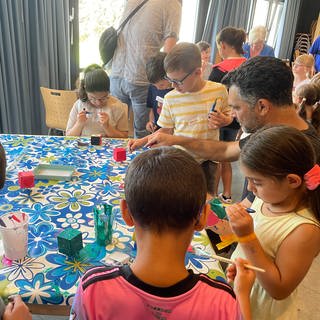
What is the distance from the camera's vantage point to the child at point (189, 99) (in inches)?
67.8

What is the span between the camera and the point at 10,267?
0.92 meters

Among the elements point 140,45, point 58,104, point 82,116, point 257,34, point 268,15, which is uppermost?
point 268,15

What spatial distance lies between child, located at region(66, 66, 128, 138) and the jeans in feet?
1.33

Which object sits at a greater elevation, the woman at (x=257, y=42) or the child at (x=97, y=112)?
the woman at (x=257, y=42)

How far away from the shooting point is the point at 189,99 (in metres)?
1.84

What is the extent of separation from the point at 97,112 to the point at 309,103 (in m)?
1.69

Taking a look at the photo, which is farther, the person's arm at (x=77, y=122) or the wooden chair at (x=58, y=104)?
the wooden chair at (x=58, y=104)

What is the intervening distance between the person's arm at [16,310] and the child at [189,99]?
40.7 inches

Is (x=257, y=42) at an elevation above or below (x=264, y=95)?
above

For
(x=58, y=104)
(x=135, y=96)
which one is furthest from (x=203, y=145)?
(x=58, y=104)

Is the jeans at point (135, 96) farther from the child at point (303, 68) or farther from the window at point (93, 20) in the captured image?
the child at point (303, 68)

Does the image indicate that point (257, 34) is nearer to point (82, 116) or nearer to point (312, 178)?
point (82, 116)

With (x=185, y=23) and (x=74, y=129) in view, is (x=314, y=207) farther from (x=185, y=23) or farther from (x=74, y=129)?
(x=185, y=23)

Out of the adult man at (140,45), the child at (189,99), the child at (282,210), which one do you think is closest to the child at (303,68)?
the adult man at (140,45)
